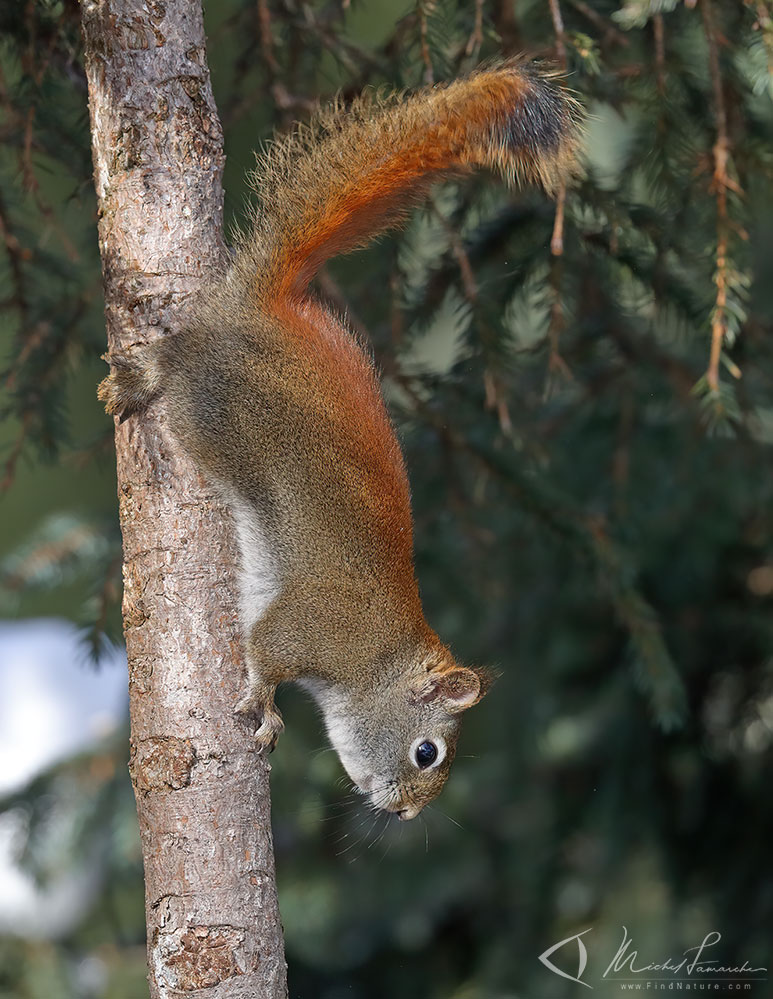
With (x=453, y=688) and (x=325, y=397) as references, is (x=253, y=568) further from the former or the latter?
(x=453, y=688)

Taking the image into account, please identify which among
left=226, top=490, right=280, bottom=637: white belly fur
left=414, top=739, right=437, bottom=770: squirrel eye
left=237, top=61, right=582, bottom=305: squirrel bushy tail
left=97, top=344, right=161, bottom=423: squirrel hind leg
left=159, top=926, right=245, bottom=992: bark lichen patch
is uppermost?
left=237, top=61, right=582, bottom=305: squirrel bushy tail

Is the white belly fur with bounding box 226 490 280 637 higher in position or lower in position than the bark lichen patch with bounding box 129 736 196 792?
higher

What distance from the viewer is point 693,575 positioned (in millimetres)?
2979

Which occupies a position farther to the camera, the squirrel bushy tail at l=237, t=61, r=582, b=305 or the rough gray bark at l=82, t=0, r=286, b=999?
the squirrel bushy tail at l=237, t=61, r=582, b=305

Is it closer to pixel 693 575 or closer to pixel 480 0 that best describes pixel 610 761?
pixel 693 575

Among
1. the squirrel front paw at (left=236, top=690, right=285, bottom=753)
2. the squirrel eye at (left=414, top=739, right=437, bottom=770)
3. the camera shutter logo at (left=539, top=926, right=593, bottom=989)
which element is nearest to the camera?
the squirrel front paw at (left=236, top=690, right=285, bottom=753)

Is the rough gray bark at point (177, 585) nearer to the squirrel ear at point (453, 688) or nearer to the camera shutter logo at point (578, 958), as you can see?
the squirrel ear at point (453, 688)

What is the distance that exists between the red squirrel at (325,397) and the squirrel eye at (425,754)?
0.32 ft

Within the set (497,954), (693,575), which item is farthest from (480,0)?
(497,954)

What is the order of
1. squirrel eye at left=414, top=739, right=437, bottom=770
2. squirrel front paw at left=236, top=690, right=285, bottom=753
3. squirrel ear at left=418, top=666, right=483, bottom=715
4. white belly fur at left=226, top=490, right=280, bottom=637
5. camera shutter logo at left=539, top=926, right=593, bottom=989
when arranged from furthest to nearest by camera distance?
camera shutter logo at left=539, top=926, right=593, bottom=989, squirrel eye at left=414, top=739, right=437, bottom=770, squirrel ear at left=418, top=666, right=483, bottom=715, white belly fur at left=226, top=490, right=280, bottom=637, squirrel front paw at left=236, top=690, right=285, bottom=753

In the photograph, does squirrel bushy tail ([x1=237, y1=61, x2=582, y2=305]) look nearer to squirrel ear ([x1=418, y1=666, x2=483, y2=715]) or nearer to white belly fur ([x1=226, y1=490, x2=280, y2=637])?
white belly fur ([x1=226, y1=490, x2=280, y2=637])

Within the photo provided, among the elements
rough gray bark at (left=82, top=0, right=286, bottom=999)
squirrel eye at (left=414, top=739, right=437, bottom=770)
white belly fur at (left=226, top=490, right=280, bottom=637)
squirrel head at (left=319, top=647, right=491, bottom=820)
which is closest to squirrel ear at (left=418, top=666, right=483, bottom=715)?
squirrel head at (left=319, top=647, right=491, bottom=820)

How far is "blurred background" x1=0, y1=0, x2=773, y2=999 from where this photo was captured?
6.47 ft

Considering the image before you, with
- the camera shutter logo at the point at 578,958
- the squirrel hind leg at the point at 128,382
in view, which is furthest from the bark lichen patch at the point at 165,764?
the camera shutter logo at the point at 578,958
